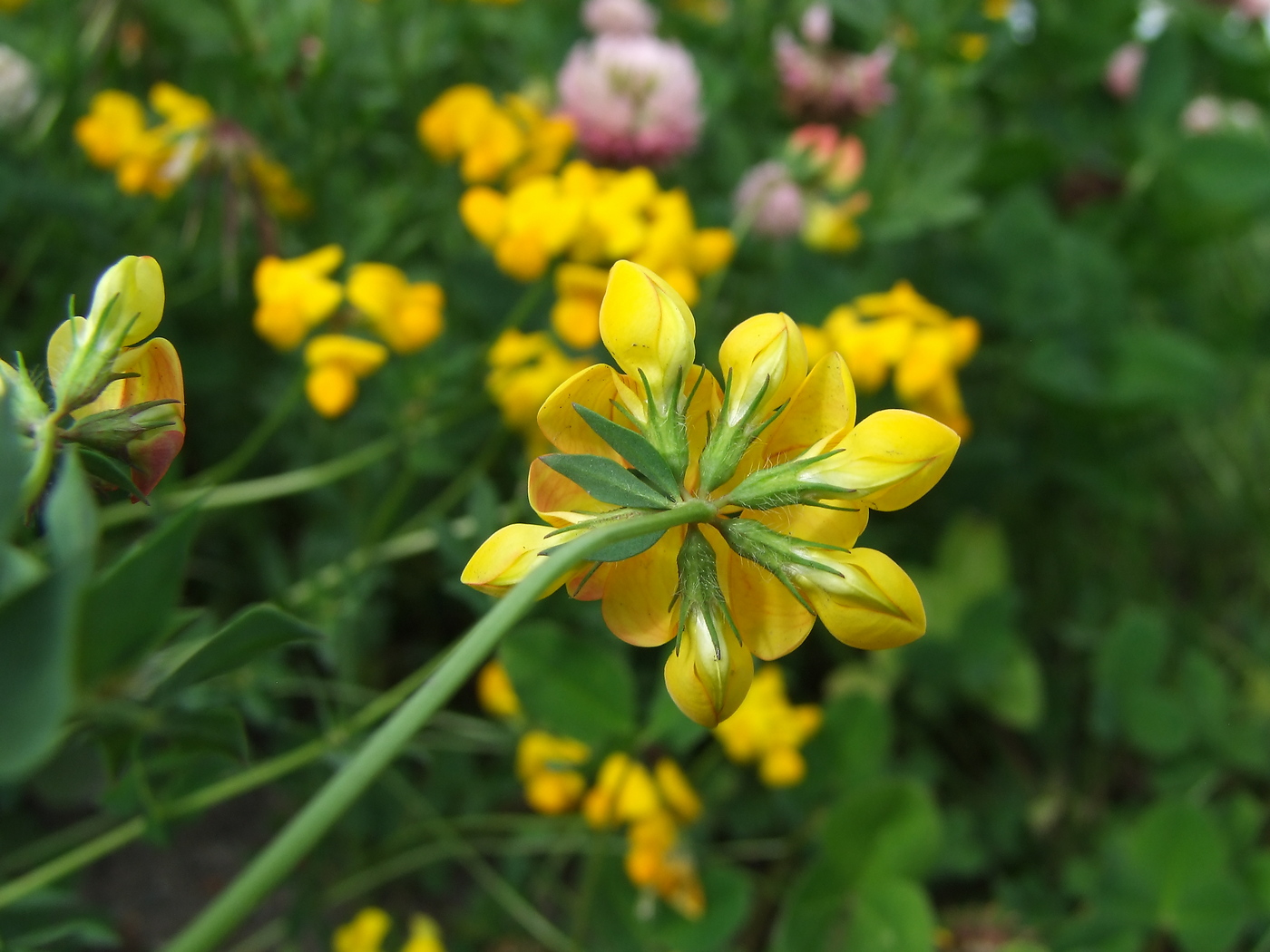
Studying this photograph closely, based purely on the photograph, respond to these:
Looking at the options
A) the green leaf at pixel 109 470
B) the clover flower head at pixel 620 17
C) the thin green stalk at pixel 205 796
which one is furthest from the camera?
the clover flower head at pixel 620 17

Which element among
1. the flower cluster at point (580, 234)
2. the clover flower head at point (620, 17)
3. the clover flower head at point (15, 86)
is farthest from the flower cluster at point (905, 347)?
the clover flower head at point (15, 86)

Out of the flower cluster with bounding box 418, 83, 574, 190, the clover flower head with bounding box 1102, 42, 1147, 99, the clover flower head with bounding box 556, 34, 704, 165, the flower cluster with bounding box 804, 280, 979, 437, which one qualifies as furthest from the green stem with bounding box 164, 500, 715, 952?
the clover flower head with bounding box 1102, 42, 1147, 99

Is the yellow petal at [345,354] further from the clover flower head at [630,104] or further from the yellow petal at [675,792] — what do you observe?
the clover flower head at [630,104]

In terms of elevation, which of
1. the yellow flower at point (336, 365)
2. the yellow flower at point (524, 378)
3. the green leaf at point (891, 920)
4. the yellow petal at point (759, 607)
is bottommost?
the green leaf at point (891, 920)

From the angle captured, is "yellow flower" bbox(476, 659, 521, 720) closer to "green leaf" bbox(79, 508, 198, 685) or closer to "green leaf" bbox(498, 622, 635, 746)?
"green leaf" bbox(498, 622, 635, 746)

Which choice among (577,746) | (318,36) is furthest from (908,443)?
(318,36)
